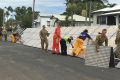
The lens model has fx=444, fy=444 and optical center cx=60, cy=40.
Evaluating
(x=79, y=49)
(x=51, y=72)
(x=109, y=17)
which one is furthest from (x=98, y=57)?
(x=109, y=17)

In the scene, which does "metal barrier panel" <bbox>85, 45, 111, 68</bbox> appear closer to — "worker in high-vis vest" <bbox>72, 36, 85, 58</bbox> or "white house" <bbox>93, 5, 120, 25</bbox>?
"worker in high-vis vest" <bbox>72, 36, 85, 58</bbox>

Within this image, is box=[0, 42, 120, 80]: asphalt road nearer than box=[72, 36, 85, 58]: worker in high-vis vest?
Yes

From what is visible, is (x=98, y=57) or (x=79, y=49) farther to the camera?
(x=79, y=49)

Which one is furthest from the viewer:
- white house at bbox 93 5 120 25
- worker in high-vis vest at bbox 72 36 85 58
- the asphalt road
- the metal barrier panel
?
white house at bbox 93 5 120 25

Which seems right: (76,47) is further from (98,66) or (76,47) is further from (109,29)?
(98,66)

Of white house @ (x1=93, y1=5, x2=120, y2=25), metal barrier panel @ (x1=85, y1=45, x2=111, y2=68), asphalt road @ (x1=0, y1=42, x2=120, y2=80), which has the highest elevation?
white house @ (x1=93, y1=5, x2=120, y2=25)

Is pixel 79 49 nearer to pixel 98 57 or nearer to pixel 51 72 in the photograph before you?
pixel 98 57

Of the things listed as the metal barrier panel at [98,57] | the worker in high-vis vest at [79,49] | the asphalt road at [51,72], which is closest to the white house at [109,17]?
the worker in high-vis vest at [79,49]

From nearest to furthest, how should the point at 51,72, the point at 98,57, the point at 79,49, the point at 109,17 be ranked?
1. the point at 51,72
2. the point at 98,57
3. the point at 79,49
4. the point at 109,17

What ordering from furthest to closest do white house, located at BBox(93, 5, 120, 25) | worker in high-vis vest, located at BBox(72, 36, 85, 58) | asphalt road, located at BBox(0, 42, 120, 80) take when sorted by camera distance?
white house, located at BBox(93, 5, 120, 25) → worker in high-vis vest, located at BBox(72, 36, 85, 58) → asphalt road, located at BBox(0, 42, 120, 80)

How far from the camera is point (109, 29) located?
2688 centimetres

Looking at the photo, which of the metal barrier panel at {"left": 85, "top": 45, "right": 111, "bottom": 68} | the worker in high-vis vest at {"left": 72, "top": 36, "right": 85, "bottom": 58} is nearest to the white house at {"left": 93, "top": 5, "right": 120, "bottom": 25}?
the worker in high-vis vest at {"left": 72, "top": 36, "right": 85, "bottom": 58}

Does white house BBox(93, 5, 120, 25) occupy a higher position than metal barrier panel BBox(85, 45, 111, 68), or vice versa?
white house BBox(93, 5, 120, 25)

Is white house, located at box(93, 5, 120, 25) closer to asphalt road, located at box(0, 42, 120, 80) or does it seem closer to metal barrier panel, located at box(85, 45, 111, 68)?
metal barrier panel, located at box(85, 45, 111, 68)
